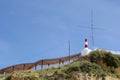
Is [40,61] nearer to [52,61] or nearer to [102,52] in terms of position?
[52,61]

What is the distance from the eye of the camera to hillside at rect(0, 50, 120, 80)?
2177 centimetres

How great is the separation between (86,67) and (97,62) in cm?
136

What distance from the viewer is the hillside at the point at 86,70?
2177cm

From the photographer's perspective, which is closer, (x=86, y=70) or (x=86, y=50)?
(x=86, y=70)

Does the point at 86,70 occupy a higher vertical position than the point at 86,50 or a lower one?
lower

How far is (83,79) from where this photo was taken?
2138 cm

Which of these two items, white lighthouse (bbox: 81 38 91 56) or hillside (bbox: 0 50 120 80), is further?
white lighthouse (bbox: 81 38 91 56)

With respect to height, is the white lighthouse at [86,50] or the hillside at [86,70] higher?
the white lighthouse at [86,50]

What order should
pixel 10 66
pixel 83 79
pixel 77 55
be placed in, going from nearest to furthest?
pixel 83 79 → pixel 77 55 → pixel 10 66

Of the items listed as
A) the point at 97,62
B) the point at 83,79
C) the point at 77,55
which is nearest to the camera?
the point at 83,79

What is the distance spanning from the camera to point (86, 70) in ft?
71.7

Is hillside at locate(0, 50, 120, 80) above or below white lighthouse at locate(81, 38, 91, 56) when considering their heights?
below

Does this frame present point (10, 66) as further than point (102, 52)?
Yes

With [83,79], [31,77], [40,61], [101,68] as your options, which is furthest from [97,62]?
[40,61]
